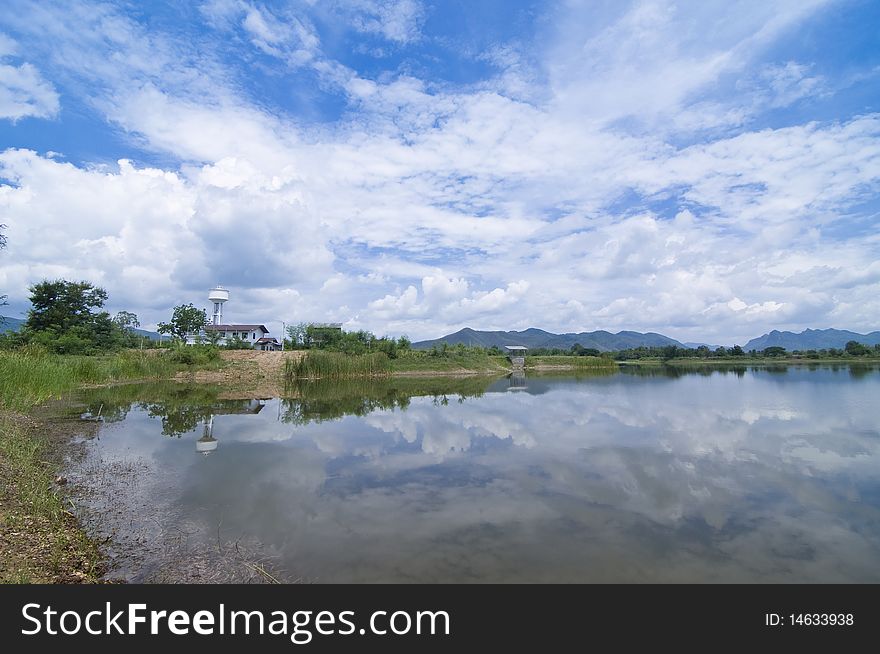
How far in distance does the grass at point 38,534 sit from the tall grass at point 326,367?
28457mm

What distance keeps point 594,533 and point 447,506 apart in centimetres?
234

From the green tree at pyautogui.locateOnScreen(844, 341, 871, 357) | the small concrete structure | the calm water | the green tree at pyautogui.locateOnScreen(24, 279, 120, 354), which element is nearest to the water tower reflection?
the calm water

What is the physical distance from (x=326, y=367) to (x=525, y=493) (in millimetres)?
32181

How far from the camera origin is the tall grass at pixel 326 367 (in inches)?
1459

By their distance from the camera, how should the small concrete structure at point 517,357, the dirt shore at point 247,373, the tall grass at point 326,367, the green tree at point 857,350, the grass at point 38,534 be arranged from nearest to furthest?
the grass at point 38,534, the dirt shore at point 247,373, the tall grass at point 326,367, the small concrete structure at point 517,357, the green tree at point 857,350

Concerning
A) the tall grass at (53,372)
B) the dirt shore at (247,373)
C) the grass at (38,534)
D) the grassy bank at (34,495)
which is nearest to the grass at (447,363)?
the dirt shore at (247,373)

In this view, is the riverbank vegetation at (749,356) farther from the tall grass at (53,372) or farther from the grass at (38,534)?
the grass at (38,534)

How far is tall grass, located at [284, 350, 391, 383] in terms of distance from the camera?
37.1 meters

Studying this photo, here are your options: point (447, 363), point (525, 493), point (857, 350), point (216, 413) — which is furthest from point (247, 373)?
point (857, 350)

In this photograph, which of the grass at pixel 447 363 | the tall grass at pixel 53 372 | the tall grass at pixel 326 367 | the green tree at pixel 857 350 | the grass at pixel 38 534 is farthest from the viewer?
the green tree at pixel 857 350

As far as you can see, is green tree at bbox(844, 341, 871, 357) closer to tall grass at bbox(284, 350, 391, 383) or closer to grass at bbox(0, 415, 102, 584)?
tall grass at bbox(284, 350, 391, 383)

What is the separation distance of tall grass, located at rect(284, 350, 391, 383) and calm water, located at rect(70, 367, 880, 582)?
20.4 m

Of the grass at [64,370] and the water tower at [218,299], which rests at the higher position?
the water tower at [218,299]

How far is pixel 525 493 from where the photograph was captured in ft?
26.0
